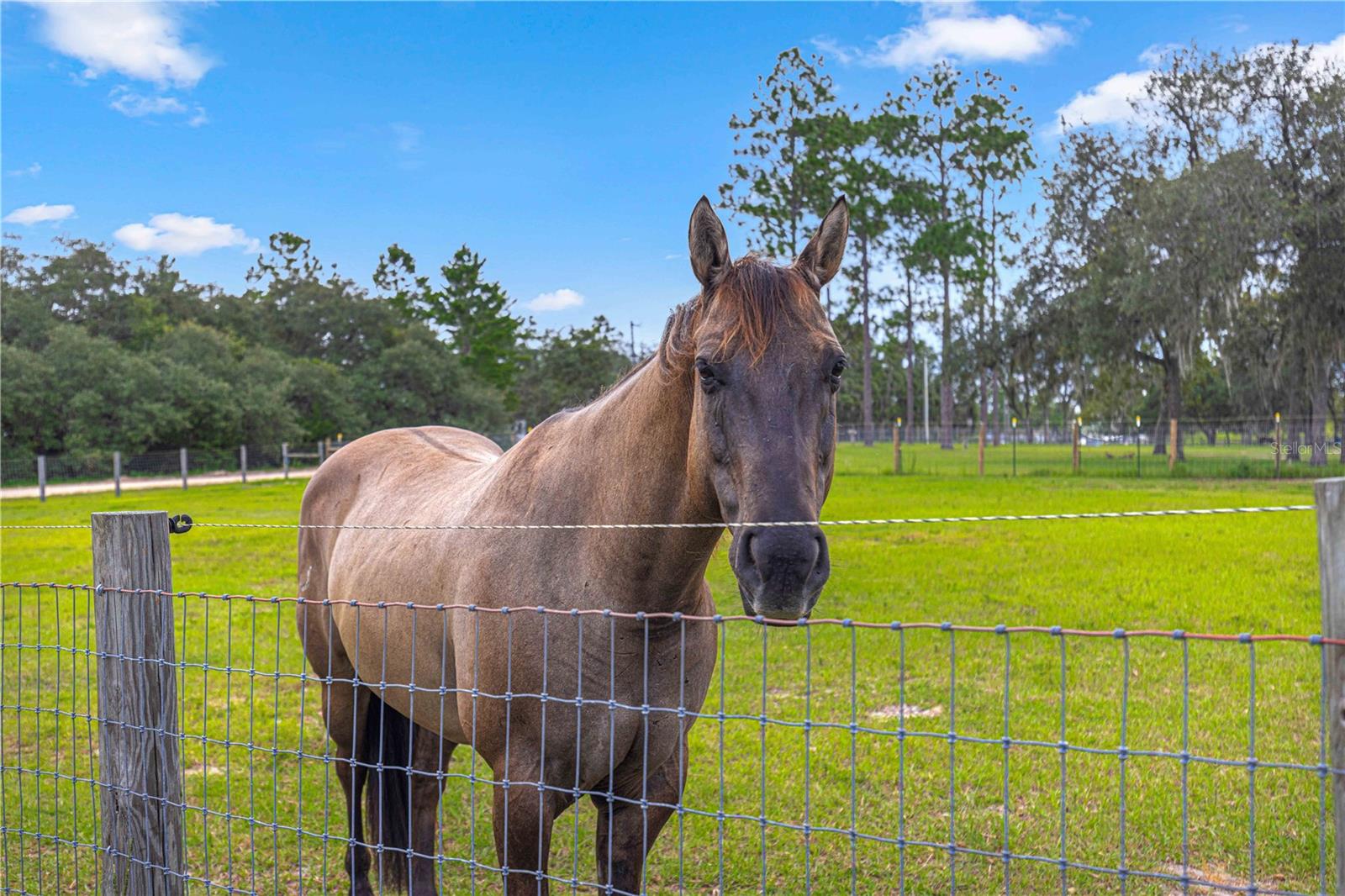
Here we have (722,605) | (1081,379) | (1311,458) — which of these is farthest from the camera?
(1081,379)

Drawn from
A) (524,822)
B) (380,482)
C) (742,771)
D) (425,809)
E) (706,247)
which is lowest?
(742,771)

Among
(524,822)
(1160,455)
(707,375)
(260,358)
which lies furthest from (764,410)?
(260,358)

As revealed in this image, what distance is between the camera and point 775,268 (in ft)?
6.77

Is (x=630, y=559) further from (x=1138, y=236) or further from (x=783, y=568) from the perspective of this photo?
(x=1138, y=236)

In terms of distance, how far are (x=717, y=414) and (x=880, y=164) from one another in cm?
3884

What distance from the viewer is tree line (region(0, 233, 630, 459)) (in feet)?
94.4

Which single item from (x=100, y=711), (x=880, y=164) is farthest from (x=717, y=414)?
(x=880, y=164)

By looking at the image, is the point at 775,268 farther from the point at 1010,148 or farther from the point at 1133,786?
the point at 1010,148

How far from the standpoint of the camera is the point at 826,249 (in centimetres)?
228

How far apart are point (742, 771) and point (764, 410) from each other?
3.15m

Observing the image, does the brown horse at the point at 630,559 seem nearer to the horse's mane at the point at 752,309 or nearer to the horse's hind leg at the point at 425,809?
the horse's mane at the point at 752,309

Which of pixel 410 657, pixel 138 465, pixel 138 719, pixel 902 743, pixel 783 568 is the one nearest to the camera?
pixel 902 743

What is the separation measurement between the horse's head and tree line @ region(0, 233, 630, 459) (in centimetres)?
3039

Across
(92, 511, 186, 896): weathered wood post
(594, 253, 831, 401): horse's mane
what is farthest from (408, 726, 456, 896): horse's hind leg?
(594, 253, 831, 401): horse's mane
